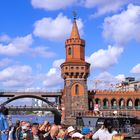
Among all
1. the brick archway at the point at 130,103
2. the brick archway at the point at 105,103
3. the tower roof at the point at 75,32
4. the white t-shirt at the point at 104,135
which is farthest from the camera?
the brick archway at the point at 130,103

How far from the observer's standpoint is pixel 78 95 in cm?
6956

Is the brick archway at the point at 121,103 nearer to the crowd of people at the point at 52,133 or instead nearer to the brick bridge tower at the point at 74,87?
the brick bridge tower at the point at 74,87

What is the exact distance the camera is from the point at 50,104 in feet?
261

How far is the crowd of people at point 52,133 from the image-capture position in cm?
1038

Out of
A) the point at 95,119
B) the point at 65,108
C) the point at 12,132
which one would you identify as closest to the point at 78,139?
the point at 12,132

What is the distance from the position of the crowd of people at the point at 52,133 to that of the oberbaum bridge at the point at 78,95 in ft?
172

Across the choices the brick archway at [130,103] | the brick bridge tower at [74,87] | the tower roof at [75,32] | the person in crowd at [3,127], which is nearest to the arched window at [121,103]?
the brick archway at [130,103]

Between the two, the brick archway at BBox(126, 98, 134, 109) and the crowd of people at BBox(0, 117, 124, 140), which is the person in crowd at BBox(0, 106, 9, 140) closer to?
the crowd of people at BBox(0, 117, 124, 140)

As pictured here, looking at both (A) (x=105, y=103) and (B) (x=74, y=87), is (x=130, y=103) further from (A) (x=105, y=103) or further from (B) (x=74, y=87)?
(B) (x=74, y=87)

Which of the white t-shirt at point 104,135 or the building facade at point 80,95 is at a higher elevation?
the building facade at point 80,95

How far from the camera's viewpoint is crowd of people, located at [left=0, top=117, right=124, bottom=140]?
34.0 feet

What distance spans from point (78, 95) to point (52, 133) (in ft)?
194

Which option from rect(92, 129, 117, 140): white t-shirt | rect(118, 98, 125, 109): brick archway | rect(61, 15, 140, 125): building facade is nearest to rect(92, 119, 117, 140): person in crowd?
rect(92, 129, 117, 140): white t-shirt

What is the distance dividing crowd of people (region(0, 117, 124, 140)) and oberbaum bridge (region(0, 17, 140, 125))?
52379 millimetres
